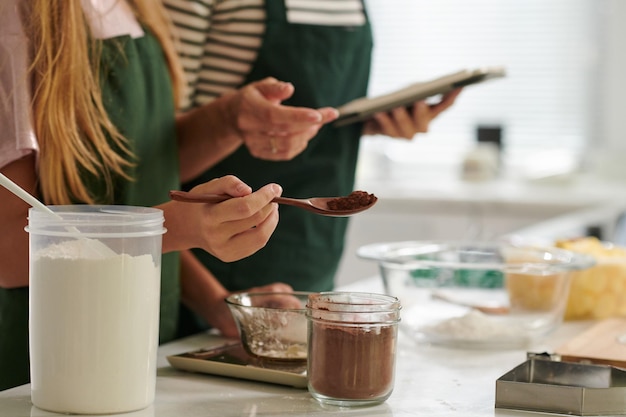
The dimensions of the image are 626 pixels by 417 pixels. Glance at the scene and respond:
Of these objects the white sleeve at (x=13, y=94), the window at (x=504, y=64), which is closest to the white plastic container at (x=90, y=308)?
the white sleeve at (x=13, y=94)

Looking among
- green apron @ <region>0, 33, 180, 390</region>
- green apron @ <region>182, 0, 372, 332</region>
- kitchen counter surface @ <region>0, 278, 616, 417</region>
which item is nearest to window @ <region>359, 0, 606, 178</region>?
green apron @ <region>182, 0, 372, 332</region>

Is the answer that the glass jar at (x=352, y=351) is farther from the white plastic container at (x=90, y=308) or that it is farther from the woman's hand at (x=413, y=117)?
the woman's hand at (x=413, y=117)

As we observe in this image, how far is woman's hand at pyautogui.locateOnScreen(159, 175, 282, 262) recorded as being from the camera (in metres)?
0.91

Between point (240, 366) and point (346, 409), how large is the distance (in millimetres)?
152

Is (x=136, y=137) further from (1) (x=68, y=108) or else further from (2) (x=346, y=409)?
(2) (x=346, y=409)

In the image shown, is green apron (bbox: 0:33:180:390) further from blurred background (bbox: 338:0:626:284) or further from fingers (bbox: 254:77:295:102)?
blurred background (bbox: 338:0:626:284)

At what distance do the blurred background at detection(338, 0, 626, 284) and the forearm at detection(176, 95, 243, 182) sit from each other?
206cm

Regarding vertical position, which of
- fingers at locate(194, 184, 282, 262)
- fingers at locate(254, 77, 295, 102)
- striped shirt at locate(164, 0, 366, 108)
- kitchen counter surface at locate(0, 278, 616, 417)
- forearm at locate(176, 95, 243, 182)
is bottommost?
kitchen counter surface at locate(0, 278, 616, 417)

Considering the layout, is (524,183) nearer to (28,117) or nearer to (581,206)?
(581,206)

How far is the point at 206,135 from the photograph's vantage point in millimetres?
1347

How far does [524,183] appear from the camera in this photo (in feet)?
11.7

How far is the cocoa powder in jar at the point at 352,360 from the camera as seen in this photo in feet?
2.94

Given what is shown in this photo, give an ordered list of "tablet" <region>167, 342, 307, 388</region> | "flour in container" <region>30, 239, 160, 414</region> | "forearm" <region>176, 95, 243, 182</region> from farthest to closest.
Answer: "forearm" <region>176, 95, 243, 182</region> → "tablet" <region>167, 342, 307, 388</region> → "flour in container" <region>30, 239, 160, 414</region>

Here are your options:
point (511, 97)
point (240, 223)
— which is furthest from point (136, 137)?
point (511, 97)
